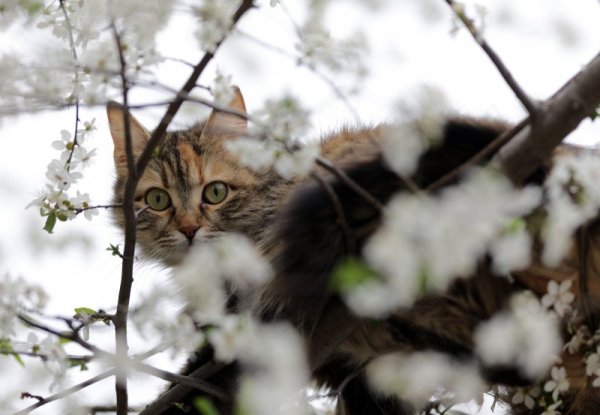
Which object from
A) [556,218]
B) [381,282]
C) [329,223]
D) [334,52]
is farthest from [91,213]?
[556,218]

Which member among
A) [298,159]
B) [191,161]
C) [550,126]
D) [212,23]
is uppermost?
[191,161]

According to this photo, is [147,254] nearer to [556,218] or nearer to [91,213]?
[91,213]

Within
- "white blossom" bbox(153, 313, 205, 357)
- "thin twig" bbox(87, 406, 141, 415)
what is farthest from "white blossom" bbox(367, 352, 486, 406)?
"thin twig" bbox(87, 406, 141, 415)

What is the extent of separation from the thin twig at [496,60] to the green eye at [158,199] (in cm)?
168

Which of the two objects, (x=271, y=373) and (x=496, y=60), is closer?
(x=271, y=373)

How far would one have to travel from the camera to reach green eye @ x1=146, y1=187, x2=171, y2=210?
2.96 m

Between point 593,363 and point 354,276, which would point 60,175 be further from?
point 593,363

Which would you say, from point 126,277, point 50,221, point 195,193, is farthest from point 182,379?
point 195,193

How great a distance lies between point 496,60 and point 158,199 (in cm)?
174

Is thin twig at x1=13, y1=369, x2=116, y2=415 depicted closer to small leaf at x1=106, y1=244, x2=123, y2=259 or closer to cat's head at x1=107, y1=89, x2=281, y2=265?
small leaf at x1=106, y1=244, x2=123, y2=259

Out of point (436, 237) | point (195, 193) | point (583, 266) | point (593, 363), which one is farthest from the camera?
point (195, 193)

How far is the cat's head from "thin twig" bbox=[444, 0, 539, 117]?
1.43 metres

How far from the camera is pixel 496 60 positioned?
57.2 inches

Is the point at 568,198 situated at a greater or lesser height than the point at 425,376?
greater
